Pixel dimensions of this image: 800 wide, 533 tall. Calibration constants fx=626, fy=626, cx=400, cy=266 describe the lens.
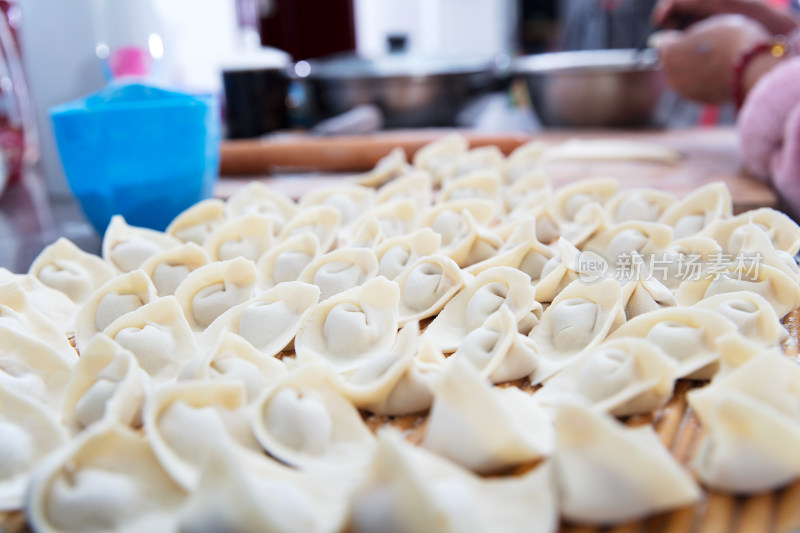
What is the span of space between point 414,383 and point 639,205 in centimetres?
60

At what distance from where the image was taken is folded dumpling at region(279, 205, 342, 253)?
1.01m

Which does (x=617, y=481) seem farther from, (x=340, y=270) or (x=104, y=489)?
(x=340, y=270)

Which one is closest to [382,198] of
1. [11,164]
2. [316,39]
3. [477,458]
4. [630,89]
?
[477,458]

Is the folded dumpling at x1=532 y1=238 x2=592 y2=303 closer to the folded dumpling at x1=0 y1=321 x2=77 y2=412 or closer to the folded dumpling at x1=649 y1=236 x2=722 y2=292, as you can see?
the folded dumpling at x1=649 y1=236 x2=722 y2=292

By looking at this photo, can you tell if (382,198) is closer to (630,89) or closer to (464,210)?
(464,210)

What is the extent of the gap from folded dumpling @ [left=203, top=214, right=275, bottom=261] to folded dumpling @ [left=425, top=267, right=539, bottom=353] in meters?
0.34

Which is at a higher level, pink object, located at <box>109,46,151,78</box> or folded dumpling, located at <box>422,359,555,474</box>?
pink object, located at <box>109,46,151,78</box>

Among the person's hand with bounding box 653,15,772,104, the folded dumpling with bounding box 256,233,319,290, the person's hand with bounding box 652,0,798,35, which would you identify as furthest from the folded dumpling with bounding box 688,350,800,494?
the person's hand with bounding box 652,0,798,35

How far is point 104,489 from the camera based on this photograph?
17.6 inches

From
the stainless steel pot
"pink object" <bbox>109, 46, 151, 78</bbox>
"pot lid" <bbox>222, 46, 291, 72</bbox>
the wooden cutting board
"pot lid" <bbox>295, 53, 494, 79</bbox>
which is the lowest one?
the wooden cutting board

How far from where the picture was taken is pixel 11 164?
5.17 ft

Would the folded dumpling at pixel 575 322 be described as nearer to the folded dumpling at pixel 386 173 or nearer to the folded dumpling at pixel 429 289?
the folded dumpling at pixel 429 289

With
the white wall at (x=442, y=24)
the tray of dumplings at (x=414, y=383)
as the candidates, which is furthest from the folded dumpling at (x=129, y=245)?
the white wall at (x=442, y=24)

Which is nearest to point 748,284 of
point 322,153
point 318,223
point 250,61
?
point 318,223
